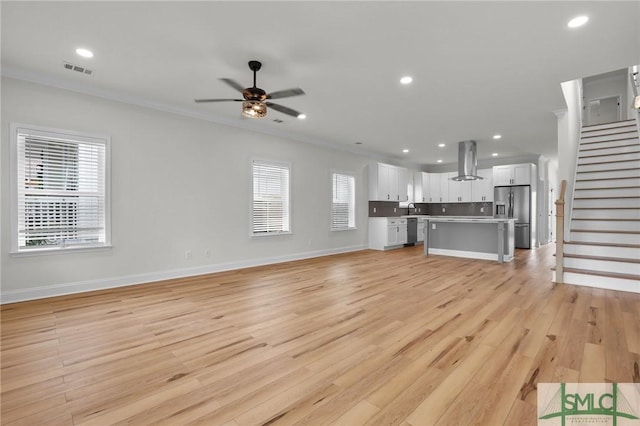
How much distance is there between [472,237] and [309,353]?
579 cm

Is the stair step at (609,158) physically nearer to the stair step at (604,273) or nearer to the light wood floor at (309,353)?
the stair step at (604,273)

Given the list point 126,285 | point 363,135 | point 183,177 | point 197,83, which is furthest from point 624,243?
point 126,285

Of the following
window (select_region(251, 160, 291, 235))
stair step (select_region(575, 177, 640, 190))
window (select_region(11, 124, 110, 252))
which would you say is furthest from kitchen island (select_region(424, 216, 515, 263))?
window (select_region(11, 124, 110, 252))

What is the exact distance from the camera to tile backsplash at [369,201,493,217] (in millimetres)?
→ 9081

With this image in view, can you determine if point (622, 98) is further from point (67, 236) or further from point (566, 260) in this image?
point (67, 236)

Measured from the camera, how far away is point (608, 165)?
614 centimetres

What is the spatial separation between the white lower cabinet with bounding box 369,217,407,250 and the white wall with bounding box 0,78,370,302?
2678 mm

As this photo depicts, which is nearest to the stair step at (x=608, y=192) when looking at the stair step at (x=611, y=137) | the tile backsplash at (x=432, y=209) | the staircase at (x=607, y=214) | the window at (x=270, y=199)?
the staircase at (x=607, y=214)

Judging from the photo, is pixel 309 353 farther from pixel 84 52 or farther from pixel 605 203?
pixel 605 203

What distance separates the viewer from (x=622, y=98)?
26.9 feet

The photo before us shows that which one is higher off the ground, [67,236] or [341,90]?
[341,90]

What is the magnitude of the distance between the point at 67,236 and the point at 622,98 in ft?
43.8

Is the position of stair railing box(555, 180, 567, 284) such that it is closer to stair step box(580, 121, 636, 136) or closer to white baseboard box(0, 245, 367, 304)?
stair step box(580, 121, 636, 136)

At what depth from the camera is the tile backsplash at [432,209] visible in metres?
9.08
